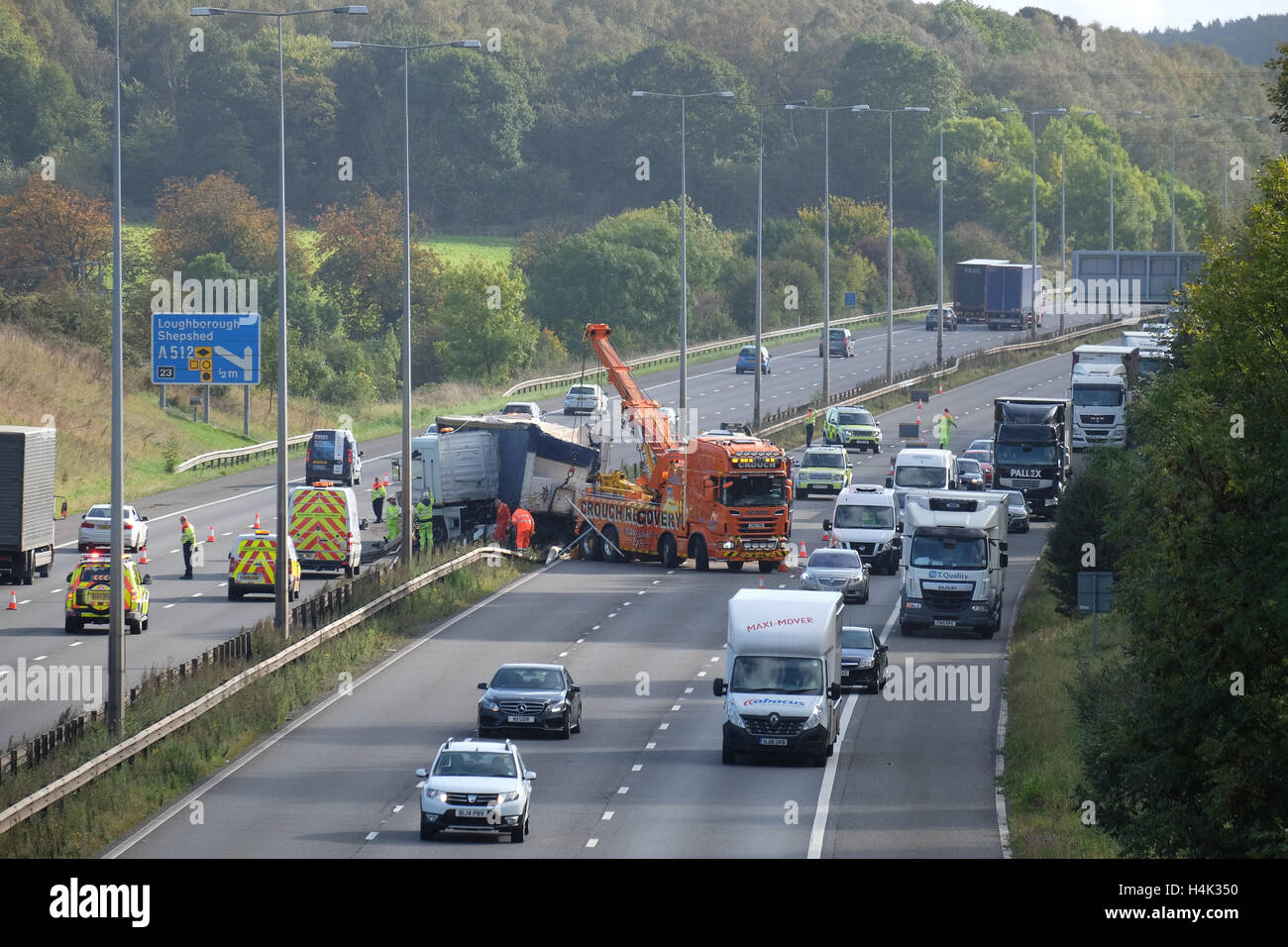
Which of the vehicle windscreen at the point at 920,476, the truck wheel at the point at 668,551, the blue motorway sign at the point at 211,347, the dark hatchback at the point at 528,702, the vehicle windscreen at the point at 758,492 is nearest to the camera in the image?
the dark hatchback at the point at 528,702

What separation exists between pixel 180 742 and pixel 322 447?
132 ft

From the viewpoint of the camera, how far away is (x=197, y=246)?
412 feet

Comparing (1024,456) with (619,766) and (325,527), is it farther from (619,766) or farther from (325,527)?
(619,766)

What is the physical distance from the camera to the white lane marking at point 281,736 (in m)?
27.3

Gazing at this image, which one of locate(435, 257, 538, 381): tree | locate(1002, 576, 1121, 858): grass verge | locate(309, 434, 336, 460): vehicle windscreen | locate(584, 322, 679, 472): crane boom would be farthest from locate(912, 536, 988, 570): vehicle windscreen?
locate(435, 257, 538, 381): tree

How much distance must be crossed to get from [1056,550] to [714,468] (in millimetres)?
9045

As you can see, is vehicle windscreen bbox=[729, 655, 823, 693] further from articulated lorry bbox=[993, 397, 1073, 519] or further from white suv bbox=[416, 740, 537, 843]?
articulated lorry bbox=[993, 397, 1073, 519]

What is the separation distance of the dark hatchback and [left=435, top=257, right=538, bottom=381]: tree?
7162 centimetres

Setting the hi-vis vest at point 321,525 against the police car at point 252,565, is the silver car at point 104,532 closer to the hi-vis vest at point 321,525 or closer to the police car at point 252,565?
the hi-vis vest at point 321,525

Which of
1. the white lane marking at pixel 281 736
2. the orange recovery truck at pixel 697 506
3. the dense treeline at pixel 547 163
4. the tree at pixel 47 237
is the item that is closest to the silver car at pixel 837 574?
the orange recovery truck at pixel 697 506

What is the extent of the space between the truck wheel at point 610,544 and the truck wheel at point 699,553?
2.86m

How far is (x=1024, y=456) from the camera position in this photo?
2552 inches
